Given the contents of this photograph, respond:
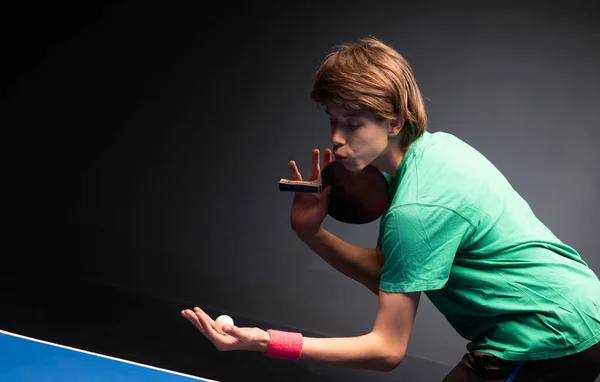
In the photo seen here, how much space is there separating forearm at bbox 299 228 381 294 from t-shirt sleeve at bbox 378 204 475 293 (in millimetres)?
488

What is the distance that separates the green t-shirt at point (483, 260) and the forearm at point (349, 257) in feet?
1.31

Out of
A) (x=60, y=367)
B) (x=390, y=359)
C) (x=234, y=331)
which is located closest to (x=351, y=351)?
(x=390, y=359)

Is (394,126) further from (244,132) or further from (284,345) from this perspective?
(244,132)

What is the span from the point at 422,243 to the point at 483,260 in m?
0.18

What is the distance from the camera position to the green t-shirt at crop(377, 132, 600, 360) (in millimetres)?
1795

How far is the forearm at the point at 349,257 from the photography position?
2.31 m

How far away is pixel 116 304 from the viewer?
447cm

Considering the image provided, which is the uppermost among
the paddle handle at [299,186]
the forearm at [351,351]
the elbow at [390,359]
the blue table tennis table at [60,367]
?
the paddle handle at [299,186]

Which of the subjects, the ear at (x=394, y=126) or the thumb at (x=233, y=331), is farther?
the ear at (x=394, y=126)

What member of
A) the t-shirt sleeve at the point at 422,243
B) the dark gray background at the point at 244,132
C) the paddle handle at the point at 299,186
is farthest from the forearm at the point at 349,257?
the dark gray background at the point at 244,132

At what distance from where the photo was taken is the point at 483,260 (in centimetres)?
186

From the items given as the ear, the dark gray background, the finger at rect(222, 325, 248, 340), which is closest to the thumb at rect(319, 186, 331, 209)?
the ear

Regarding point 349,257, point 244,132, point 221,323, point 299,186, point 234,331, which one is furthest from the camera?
point 244,132

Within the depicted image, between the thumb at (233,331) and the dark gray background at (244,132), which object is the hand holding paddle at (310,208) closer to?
the thumb at (233,331)
